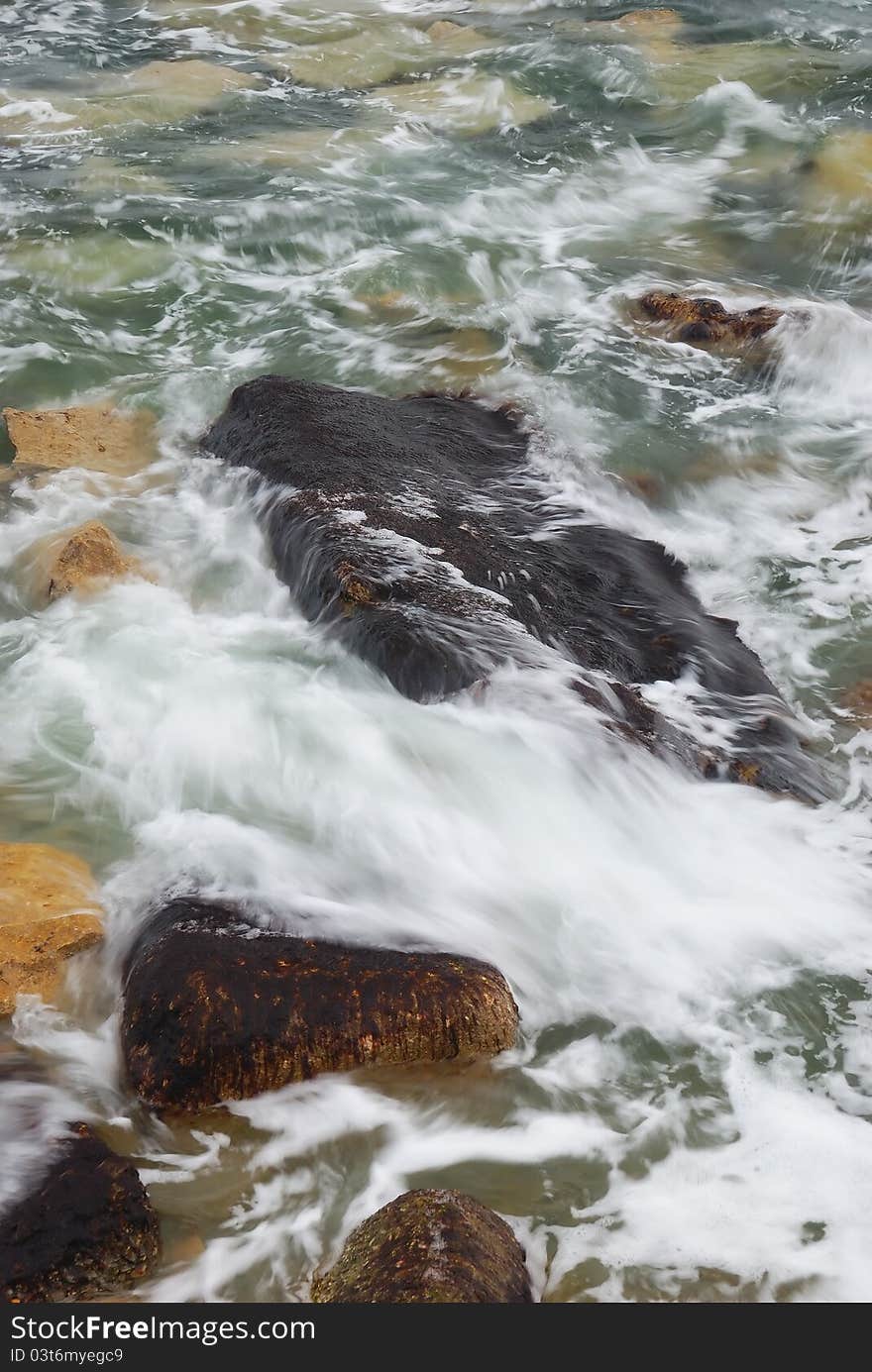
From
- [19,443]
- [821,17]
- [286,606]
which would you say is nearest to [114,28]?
[821,17]

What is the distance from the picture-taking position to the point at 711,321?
9.58 meters

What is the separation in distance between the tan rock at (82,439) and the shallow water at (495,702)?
0.63 ft

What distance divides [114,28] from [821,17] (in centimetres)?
1002

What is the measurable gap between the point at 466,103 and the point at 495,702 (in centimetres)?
1166

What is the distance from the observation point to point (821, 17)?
16.5m

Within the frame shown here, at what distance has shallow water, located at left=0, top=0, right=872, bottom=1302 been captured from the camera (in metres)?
3.94

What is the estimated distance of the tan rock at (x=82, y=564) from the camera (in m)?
6.66

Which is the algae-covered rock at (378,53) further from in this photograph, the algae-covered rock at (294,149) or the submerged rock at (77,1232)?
the submerged rock at (77,1232)

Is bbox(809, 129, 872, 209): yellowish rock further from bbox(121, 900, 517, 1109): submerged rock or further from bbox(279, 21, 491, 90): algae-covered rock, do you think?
bbox(121, 900, 517, 1109): submerged rock

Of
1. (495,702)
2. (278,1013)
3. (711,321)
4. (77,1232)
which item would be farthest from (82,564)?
(711,321)

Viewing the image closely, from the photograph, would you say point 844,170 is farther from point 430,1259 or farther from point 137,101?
point 430,1259

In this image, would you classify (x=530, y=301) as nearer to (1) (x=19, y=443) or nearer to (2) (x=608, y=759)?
(1) (x=19, y=443)

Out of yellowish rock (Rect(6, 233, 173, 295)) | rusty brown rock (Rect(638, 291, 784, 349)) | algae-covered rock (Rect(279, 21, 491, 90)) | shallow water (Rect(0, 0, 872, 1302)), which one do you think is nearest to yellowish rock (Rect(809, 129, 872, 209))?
shallow water (Rect(0, 0, 872, 1302))

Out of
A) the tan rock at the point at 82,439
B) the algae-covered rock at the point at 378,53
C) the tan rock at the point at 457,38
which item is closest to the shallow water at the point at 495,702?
the tan rock at the point at 82,439
